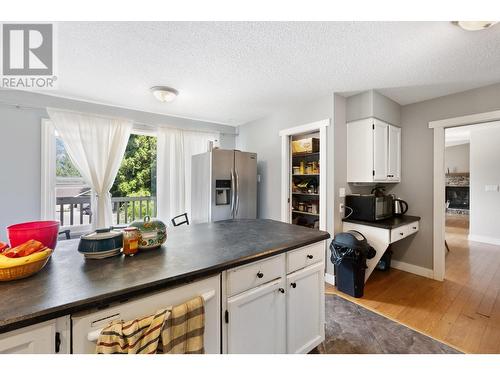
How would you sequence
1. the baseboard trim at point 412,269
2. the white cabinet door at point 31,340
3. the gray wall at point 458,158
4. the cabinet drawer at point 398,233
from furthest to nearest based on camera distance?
the gray wall at point 458,158 → the baseboard trim at point 412,269 → the cabinet drawer at point 398,233 → the white cabinet door at point 31,340

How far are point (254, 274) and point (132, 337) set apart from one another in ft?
2.01

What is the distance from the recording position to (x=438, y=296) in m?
2.33

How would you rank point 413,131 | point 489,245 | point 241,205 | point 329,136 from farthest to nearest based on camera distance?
point 489,245
point 241,205
point 413,131
point 329,136

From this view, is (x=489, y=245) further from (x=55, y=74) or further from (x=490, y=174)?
(x=55, y=74)

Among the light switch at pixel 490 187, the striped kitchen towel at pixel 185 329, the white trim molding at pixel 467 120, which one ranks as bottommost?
the striped kitchen towel at pixel 185 329

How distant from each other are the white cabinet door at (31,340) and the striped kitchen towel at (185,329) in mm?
345

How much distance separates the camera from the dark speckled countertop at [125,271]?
0.69m

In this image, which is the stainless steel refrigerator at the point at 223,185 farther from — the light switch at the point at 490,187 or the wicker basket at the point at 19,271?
the light switch at the point at 490,187

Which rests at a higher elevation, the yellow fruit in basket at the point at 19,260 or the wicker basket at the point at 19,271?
the yellow fruit in basket at the point at 19,260

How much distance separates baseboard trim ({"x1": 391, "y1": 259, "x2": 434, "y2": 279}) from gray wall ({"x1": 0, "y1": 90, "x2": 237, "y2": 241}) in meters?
4.87

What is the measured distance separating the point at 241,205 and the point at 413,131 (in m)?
2.66

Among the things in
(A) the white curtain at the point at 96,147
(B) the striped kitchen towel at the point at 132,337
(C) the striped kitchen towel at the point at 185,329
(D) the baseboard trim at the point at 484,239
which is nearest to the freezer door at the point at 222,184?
(A) the white curtain at the point at 96,147
